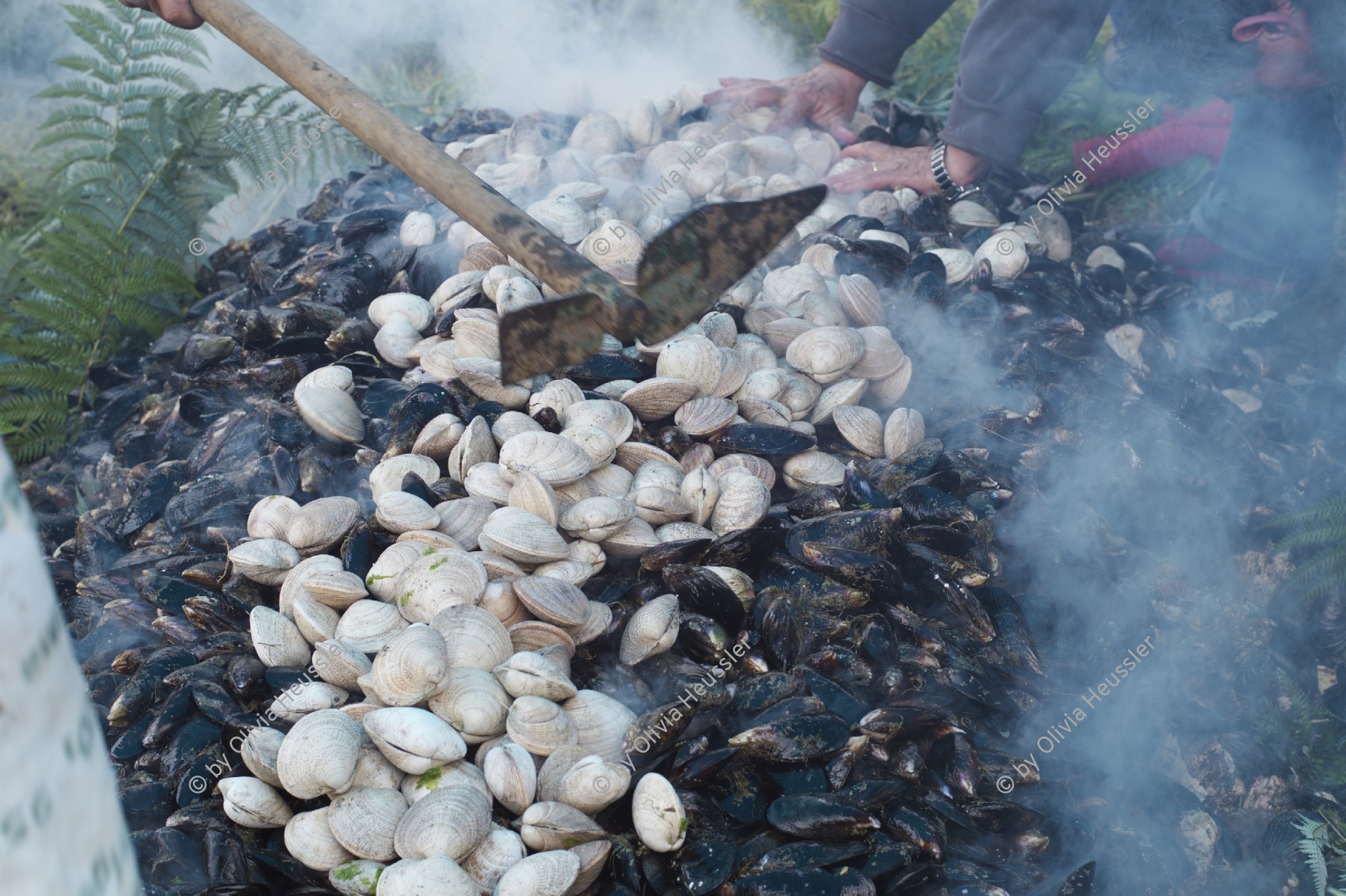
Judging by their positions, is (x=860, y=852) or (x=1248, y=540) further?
(x=1248, y=540)

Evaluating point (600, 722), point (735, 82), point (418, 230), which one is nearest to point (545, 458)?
point (600, 722)

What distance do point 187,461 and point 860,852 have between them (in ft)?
7.64

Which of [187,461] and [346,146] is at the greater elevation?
[346,146]

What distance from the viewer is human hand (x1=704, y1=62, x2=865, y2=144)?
4691 mm

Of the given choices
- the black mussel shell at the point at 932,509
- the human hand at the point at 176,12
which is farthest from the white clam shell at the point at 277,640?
the human hand at the point at 176,12

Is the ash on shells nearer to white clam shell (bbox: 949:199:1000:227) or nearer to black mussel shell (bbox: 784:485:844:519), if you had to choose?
black mussel shell (bbox: 784:485:844:519)

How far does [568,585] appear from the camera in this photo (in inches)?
82.0

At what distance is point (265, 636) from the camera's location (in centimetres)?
203

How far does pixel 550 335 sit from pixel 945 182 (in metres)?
2.94

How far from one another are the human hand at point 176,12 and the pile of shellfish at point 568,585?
882mm

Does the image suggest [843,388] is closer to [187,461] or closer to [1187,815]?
[1187,815]

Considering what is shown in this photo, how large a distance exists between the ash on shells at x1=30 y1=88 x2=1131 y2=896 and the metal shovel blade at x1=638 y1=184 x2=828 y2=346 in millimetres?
603

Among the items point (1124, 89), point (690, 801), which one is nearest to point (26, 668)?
point (690, 801)

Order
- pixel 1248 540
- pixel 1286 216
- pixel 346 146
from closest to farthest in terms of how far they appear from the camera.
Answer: pixel 1248 540 → pixel 1286 216 → pixel 346 146
